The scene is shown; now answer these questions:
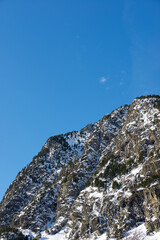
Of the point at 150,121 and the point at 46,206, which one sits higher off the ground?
the point at 150,121

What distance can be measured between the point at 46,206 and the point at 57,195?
9.79m

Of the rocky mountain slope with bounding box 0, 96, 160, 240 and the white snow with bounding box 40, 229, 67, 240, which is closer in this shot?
the rocky mountain slope with bounding box 0, 96, 160, 240

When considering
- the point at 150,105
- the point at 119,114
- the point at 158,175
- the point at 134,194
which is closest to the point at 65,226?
the point at 134,194

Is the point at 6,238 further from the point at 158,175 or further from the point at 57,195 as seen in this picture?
the point at 158,175

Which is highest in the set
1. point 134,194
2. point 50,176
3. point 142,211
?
point 50,176

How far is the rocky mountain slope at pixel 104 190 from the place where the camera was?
300 ft

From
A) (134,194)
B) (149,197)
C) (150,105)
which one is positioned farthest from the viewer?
(150,105)

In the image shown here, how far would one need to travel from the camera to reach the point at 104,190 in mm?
111000

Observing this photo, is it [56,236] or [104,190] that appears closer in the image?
[104,190]

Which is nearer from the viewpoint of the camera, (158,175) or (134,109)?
(158,175)

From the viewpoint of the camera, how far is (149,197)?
87.9m

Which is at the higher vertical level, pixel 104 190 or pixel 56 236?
pixel 104 190

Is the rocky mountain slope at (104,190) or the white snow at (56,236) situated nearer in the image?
the rocky mountain slope at (104,190)

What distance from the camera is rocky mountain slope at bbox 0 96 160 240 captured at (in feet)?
300
